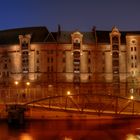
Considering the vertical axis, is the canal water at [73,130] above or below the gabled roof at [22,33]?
below

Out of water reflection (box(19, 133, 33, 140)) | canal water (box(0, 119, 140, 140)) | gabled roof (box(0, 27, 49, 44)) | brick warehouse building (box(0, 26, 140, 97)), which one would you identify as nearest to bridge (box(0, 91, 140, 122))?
canal water (box(0, 119, 140, 140))

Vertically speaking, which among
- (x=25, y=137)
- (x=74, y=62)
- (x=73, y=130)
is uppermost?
(x=74, y=62)

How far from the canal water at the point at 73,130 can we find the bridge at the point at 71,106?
5.73 feet

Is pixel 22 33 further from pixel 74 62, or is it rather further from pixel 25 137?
pixel 25 137

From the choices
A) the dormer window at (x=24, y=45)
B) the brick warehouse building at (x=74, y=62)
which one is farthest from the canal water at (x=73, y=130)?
the dormer window at (x=24, y=45)

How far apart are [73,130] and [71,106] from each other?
14.3 metres

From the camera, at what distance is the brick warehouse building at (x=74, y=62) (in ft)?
299

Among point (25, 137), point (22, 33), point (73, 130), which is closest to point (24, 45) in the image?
point (22, 33)

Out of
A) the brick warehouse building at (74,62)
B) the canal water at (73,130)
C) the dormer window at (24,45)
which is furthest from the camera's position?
the dormer window at (24,45)

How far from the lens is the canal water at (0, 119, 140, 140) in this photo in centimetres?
5900

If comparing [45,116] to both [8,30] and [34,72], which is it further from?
[8,30]

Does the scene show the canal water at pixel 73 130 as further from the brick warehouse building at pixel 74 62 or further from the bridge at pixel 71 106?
the brick warehouse building at pixel 74 62

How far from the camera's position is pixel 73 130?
65375 millimetres

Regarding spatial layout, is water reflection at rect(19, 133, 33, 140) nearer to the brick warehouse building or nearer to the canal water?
the canal water
